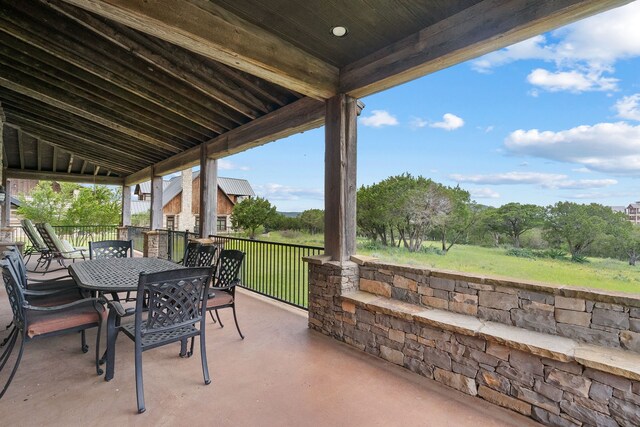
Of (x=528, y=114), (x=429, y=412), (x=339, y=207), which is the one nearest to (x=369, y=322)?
(x=429, y=412)

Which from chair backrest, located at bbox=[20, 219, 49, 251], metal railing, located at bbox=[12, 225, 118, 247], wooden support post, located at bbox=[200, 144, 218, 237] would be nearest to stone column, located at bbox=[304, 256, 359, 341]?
wooden support post, located at bbox=[200, 144, 218, 237]

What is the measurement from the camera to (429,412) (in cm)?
194

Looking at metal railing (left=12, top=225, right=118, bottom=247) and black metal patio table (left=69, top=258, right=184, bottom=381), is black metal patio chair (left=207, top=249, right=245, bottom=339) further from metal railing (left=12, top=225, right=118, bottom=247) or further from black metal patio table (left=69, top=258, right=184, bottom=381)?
metal railing (left=12, top=225, right=118, bottom=247)

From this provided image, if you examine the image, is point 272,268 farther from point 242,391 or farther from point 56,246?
point 56,246

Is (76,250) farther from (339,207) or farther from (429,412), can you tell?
(429,412)

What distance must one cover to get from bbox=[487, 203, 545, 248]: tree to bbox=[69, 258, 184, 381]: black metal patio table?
3542mm

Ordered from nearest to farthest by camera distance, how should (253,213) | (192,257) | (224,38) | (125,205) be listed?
1. (224,38)
2. (192,257)
3. (125,205)
4. (253,213)

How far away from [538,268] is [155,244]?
25.4 ft

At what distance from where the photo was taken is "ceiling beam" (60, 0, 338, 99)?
2014 mm

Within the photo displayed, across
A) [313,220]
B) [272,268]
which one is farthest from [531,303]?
[313,220]

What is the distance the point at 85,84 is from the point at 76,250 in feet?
11.1

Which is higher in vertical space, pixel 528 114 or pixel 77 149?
pixel 77 149

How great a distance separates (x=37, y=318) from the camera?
2.12 meters

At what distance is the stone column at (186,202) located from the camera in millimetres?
17156
